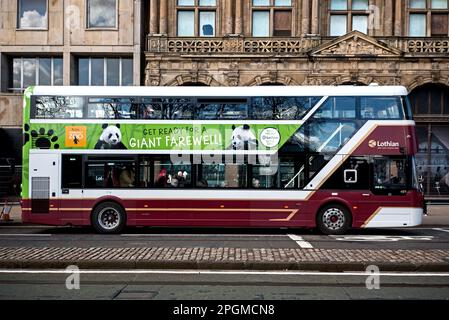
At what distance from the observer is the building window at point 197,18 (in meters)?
31.6

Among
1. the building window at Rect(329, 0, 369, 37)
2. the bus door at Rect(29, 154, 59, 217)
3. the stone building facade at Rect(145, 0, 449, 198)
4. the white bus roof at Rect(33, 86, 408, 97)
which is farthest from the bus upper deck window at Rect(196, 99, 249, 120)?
the building window at Rect(329, 0, 369, 37)

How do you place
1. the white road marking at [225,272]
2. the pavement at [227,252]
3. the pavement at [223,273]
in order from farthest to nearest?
the pavement at [227,252], the white road marking at [225,272], the pavement at [223,273]

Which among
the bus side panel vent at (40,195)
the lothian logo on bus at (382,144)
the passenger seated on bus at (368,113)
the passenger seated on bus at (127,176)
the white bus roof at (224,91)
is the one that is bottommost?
the bus side panel vent at (40,195)

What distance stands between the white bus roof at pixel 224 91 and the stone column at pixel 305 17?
48.8ft

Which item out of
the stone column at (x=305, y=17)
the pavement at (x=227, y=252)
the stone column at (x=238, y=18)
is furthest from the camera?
the stone column at (x=238, y=18)

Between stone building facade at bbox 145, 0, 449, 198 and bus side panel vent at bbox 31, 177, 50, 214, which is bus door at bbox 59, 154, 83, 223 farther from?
stone building facade at bbox 145, 0, 449, 198

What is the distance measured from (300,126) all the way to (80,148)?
6.39 metres

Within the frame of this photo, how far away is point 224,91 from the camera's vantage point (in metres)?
16.8

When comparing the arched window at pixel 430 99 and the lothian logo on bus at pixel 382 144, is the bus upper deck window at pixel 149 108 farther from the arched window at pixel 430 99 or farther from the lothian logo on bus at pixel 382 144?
the arched window at pixel 430 99

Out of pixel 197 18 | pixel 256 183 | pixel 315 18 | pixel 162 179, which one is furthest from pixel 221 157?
pixel 197 18

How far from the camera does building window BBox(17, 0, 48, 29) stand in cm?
3219

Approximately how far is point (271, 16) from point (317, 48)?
335 centimetres

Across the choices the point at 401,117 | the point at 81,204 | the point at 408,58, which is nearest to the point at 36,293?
the point at 81,204

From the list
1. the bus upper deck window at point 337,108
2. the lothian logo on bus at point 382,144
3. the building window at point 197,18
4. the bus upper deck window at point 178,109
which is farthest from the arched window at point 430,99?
the bus upper deck window at point 178,109
